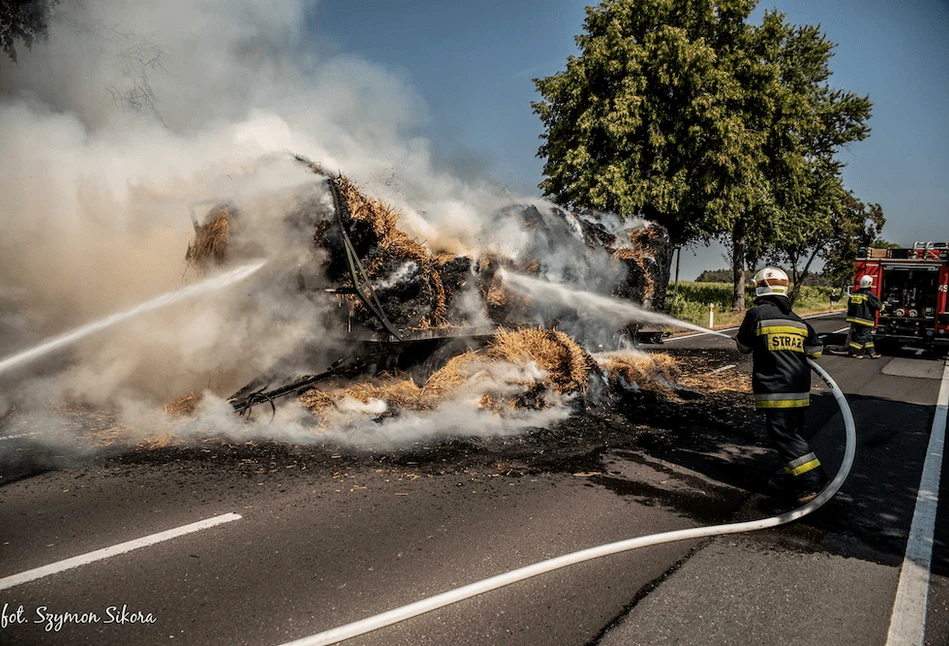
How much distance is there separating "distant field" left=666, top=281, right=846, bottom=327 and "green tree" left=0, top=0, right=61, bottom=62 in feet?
47.6

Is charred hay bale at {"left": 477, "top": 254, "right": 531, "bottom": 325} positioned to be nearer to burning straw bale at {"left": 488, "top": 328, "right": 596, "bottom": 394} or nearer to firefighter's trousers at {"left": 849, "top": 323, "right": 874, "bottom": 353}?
burning straw bale at {"left": 488, "top": 328, "right": 596, "bottom": 394}

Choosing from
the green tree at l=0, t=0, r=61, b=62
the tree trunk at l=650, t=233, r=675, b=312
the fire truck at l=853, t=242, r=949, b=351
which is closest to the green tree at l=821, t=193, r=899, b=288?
the fire truck at l=853, t=242, r=949, b=351

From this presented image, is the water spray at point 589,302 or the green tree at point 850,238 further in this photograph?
the green tree at point 850,238

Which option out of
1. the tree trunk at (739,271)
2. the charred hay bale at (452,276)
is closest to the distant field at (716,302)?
the tree trunk at (739,271)

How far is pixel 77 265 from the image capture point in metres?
6.36

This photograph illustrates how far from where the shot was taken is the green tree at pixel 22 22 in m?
7.10

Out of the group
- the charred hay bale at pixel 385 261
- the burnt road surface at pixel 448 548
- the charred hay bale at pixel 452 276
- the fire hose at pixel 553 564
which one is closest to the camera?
the fire hose at pixel 553 564

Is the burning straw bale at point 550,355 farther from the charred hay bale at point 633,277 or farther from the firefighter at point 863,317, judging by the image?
the firefighter at point 863,317

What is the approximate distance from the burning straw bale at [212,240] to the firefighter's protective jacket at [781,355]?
548cm

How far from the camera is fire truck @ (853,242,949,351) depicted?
1327cm

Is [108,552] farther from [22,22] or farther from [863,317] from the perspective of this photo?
[863,317]

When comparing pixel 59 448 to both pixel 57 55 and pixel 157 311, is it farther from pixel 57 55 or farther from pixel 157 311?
pixel 57 55

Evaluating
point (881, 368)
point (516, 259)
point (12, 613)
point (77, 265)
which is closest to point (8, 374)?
point (77, 265)

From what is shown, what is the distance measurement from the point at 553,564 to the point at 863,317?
41.2ft
